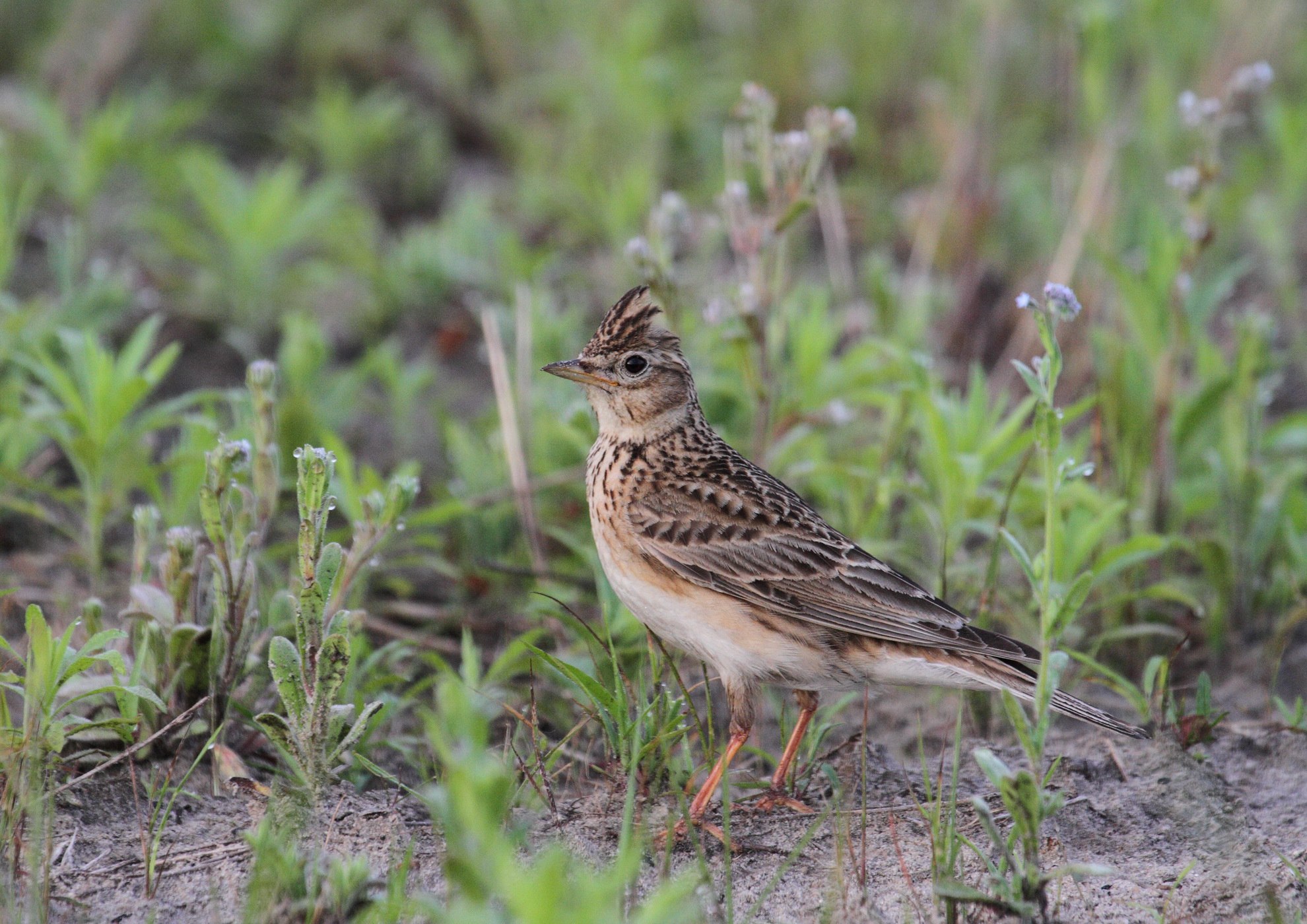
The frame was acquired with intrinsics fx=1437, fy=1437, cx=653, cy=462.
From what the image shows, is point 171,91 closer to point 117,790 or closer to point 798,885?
point 117,790

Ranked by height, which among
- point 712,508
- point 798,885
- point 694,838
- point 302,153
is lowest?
point 798,885

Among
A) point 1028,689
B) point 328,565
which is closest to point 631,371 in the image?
point 328,565

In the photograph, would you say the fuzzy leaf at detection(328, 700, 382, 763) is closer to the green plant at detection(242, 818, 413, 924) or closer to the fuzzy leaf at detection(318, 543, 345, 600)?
the fuzzy leaf at detection(318, 543, 345, 600)

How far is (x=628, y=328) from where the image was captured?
4.98m

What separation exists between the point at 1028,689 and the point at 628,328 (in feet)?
5.94

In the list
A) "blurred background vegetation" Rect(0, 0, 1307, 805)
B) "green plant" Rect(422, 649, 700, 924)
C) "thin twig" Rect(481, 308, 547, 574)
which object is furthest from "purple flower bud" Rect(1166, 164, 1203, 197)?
"green plant" Rect(422, 649, 700, 924)

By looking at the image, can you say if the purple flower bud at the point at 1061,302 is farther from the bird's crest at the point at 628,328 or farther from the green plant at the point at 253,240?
the green plant at the point at 253,240

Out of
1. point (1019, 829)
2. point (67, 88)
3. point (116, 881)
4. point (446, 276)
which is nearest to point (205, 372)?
point (446, 276)

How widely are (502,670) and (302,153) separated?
18.3ft

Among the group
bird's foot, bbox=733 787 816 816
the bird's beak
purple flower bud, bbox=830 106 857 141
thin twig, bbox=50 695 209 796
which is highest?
purple flower bud, bbox=830 106 857 141

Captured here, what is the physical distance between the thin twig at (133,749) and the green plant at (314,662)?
24 centimetres

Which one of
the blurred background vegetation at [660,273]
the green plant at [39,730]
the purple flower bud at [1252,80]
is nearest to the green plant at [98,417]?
the blurred background vegetation at [660,273]

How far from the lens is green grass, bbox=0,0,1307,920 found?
4.26 meters

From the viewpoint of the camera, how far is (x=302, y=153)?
30.8ft
